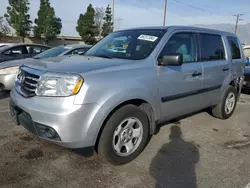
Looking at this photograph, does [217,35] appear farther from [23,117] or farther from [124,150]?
[23,117]

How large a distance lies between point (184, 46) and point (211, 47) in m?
0.80

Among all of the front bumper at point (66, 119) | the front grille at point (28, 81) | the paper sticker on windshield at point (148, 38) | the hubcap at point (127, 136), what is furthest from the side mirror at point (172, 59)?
the front grille at point (28, 81)

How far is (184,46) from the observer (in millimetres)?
3994

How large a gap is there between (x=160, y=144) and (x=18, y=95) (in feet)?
6.96

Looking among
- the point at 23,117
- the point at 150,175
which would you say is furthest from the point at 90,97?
the point at 150,175

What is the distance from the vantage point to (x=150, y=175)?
9.77 ft

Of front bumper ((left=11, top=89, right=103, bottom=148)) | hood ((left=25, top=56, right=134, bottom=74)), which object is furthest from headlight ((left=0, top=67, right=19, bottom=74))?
front bumper ((left=11, top=89, right=103, bottom=148))

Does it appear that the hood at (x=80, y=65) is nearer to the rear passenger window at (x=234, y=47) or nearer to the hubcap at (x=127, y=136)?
the hubcap at (x=127, y=136)

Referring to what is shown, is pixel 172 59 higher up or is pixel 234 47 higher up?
pixel 234 47

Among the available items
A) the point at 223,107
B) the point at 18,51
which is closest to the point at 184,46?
the point at 223,107

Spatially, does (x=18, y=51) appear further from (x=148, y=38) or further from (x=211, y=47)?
(x=211, y=47)

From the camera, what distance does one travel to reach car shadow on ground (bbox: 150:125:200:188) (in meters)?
2.86

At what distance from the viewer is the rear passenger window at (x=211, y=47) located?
4304mm

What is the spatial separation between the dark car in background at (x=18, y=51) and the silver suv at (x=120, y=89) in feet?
16.6
